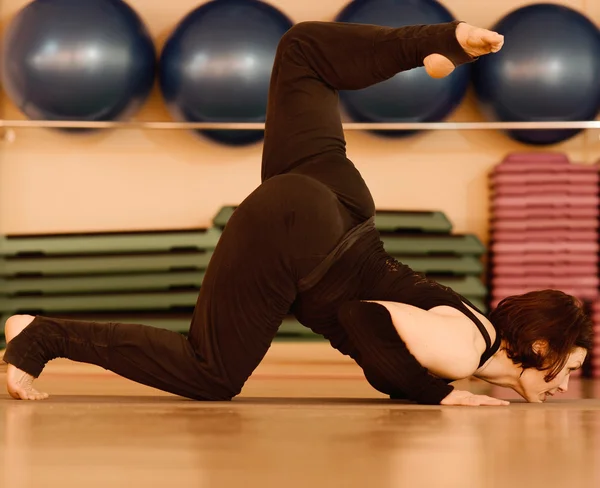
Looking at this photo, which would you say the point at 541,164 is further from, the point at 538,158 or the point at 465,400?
the point at 465,400

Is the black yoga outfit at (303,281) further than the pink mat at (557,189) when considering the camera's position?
No

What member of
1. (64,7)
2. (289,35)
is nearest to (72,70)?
(64,7)

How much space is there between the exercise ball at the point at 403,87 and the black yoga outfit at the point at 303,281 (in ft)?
5.02

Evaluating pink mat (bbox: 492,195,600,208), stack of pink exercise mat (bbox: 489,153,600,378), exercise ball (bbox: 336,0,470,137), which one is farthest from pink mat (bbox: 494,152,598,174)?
exercise ball (bbox: 336,0,470,137)

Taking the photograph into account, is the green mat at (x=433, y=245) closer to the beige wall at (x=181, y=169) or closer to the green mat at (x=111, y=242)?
the beige wall at (x=181, y=169)

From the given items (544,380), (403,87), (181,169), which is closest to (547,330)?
(544,380)

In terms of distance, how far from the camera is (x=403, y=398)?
1938mm

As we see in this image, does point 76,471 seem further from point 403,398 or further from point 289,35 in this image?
point 289,35

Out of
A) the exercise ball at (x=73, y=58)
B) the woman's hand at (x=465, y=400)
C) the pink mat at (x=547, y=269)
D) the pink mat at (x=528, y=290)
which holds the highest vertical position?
the exercise ball at (x=73, y=58)

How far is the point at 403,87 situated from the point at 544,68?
55 centimetres

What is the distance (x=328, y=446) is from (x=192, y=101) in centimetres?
245

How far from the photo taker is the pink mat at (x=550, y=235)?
3.60m

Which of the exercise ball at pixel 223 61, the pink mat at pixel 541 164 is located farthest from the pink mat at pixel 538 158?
the exercise ball at pixel 223 61

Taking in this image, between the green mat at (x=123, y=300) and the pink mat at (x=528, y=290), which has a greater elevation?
the green mat at (x=123, y=300)
